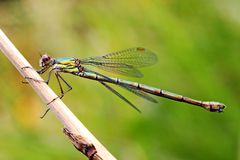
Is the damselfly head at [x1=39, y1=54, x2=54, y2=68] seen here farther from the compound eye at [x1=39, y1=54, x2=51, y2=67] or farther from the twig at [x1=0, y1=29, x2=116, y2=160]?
the twig at [x1=0, y1=29, x2=116, y2=160]

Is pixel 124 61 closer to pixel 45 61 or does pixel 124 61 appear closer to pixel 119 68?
pixel 119 68

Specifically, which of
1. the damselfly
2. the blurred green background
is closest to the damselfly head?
the damselfly

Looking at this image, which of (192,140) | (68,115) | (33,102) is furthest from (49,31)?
(68,115)

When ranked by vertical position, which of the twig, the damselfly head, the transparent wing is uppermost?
the damselfly head

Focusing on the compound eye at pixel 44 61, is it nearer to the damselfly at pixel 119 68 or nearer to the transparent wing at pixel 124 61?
the damselfly at pixel 119 68

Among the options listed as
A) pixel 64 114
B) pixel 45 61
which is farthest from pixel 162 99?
pixel 64 114

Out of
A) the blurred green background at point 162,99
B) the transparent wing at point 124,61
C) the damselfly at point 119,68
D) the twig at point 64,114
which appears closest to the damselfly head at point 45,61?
the damselfly at point 119,68

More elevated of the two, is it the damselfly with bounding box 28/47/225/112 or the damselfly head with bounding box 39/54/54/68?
the damselfly head with bounding box 39/54/54/68
